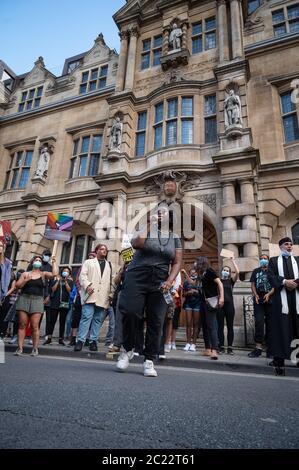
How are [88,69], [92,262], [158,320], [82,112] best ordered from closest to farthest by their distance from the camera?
[158,320] < [92,262] < [82,112] < [88,69]

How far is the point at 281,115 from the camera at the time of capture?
1155cm

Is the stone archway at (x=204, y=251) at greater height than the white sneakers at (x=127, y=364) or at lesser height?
greater

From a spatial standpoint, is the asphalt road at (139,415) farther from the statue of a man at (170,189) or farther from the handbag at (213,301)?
the handbag at (213,301)

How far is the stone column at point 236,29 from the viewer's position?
11.8 meters

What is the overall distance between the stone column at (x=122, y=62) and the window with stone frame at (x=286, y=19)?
23.2 feet

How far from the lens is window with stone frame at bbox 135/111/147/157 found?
13.0m

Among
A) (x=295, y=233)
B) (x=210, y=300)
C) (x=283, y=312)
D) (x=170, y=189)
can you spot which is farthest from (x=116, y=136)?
(x=283, y=312)

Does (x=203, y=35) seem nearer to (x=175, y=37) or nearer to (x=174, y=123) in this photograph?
(x=175, y=37)

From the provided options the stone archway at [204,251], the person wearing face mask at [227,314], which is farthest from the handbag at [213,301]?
the stone archway at [204,251]

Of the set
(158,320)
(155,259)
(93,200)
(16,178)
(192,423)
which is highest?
(16,178)

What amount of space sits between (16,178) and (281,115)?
45.1 feet

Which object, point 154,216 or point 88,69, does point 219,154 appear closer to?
point 154,216

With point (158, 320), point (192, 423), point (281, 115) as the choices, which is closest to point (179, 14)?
point (281, 115)

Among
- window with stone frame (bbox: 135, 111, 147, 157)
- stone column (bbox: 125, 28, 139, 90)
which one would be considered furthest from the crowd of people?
stone column (bbox: 125, 28, 139, 90)
